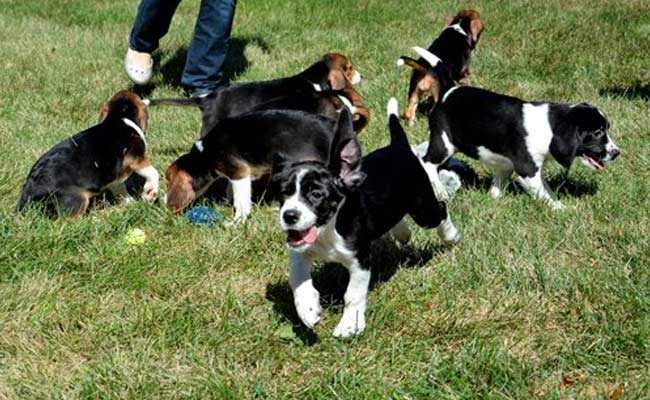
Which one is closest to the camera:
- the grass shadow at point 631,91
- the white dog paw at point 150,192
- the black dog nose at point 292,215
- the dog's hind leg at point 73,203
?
the black dog nose at point 292,215

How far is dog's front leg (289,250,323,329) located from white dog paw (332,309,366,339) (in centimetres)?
11

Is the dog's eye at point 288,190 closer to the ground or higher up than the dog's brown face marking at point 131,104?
higher up

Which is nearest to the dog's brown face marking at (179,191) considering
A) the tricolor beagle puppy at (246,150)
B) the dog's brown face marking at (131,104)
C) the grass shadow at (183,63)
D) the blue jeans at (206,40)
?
the tricolor beagle puppy at (246,150)

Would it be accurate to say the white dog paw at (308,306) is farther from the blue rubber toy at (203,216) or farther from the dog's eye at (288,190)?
the blue rubber toy at (203,216)

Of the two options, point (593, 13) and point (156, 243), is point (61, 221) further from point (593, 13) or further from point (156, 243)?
point (593, 13)

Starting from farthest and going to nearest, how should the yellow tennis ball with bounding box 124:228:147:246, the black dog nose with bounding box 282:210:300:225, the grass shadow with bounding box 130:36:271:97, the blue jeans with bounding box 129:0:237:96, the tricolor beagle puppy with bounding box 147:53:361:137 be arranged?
the grass shadow with bounding box 130:36:271:97 → the blue jeans with bounding box 129:0:237:96 → the tricolor beagle puppy with bounding box 147:53:361:137 → the yellow tennis ball with bounding box 124:228:147:246 → the black dog nose with bounding box 282:210:300:225

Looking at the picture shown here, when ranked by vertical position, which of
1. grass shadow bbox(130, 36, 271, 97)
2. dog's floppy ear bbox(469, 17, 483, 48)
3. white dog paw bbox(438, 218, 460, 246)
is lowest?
grass shadow bbox(130, 36, 271, 97)

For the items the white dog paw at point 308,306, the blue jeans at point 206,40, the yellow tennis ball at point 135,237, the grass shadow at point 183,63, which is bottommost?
the grass shadow at point 183,63

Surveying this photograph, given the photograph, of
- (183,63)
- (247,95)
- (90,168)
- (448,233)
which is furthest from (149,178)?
(183,63)

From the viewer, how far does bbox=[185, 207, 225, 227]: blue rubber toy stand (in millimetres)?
5094

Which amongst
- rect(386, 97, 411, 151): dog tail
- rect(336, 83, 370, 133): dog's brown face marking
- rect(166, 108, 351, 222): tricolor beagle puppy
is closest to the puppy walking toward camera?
rect(166, 108, 351, 222): tricolor beagle puppy

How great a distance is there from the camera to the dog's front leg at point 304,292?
11.9 ft

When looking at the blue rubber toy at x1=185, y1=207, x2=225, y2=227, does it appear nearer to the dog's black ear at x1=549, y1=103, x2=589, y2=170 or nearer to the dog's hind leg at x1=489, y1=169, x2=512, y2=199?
the dog's hind leg at x1=489, y1=169, x2=512, y2=199

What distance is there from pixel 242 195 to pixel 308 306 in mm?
1836
